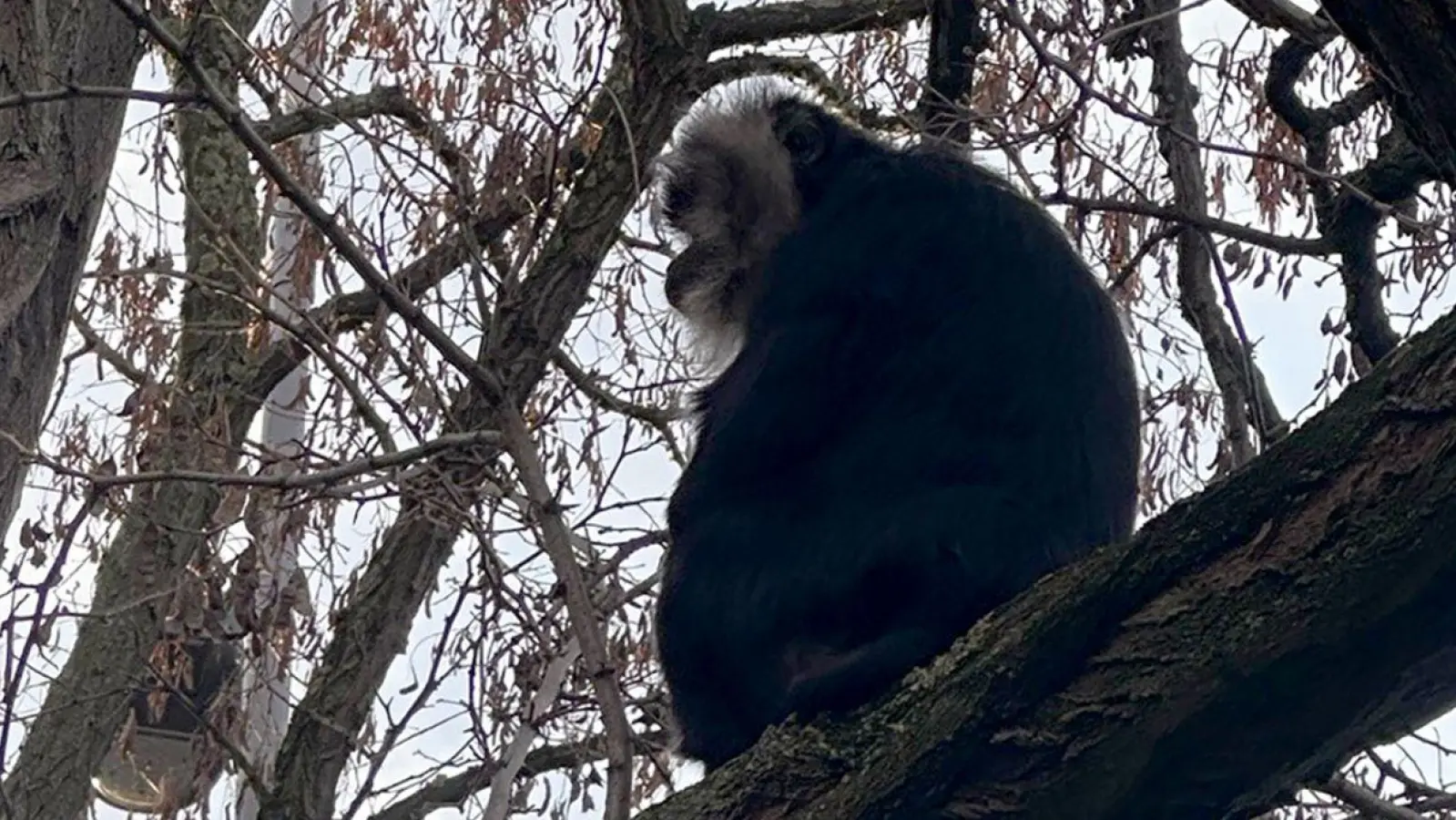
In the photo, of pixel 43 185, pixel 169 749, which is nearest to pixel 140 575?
pixel 169 749

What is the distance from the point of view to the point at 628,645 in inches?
175

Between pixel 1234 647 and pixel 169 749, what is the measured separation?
11.5 ft

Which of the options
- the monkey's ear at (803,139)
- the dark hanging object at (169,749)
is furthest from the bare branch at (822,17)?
the dark hanging object at (169,749)

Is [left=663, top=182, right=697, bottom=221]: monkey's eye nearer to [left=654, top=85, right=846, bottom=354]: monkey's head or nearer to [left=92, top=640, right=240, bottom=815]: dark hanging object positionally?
[left=654, top=85, right=846, bottom=354]: monkey's head

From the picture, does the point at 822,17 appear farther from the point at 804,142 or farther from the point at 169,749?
the point at 169,749

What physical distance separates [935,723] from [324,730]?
7.89 ft

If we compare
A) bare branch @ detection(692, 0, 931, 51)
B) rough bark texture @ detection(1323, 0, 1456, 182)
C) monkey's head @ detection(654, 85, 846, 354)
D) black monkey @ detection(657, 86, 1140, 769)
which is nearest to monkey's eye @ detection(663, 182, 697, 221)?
monkey's head @ detection(654, 85, 846, 354)

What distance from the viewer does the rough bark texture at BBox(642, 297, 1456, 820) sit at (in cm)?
194

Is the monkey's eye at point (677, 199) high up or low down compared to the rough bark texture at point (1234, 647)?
up

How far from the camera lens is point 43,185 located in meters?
3.53

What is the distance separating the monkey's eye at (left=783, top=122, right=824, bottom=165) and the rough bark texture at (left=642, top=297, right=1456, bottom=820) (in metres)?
1.72

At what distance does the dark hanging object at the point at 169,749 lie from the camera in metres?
4.51

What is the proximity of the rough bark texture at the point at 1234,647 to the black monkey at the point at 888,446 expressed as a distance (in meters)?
0.63

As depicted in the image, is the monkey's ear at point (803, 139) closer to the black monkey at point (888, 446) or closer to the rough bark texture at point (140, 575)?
the black monkey at point (888, 446)
